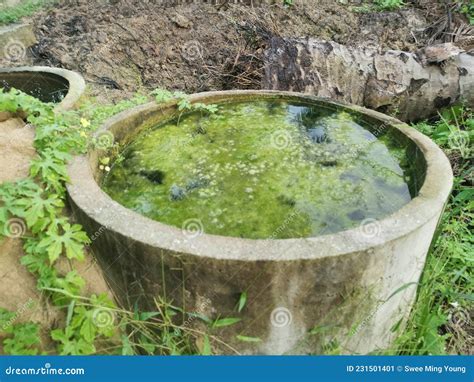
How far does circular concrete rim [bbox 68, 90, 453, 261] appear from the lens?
192 centimetres

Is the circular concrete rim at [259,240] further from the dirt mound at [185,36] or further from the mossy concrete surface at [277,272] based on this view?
the dirt mound at [185,36]

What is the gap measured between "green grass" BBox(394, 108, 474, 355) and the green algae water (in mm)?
635

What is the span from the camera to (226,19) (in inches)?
255

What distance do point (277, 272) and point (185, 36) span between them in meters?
5.20

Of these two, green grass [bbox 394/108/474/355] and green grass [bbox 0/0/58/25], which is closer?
green grass [bbox 394/108/474/355]

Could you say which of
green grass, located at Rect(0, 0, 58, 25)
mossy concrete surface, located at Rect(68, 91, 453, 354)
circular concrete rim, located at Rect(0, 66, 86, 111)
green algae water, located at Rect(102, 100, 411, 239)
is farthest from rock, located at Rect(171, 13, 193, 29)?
mossy concrete surface, located at Rect(68, 91, 453, 354)

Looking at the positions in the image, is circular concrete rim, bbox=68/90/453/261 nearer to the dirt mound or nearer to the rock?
the dirt mound

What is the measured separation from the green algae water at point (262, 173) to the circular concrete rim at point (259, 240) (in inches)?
15.2

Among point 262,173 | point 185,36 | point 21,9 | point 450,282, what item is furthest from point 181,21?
point 450,282

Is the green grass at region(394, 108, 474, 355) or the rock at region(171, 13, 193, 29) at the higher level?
the rock at region(171, 13, 193, 29)

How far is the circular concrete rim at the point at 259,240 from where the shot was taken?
75.5 inches

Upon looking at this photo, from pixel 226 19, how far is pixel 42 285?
5565mm

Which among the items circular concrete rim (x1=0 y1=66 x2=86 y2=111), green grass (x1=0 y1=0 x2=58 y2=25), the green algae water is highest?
circular concrete rim (x1=0 y1=66 x2=86 y2=111)

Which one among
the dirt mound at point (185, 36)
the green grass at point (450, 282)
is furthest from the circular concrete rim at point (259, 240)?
the dirt mound at point (185, 36)
